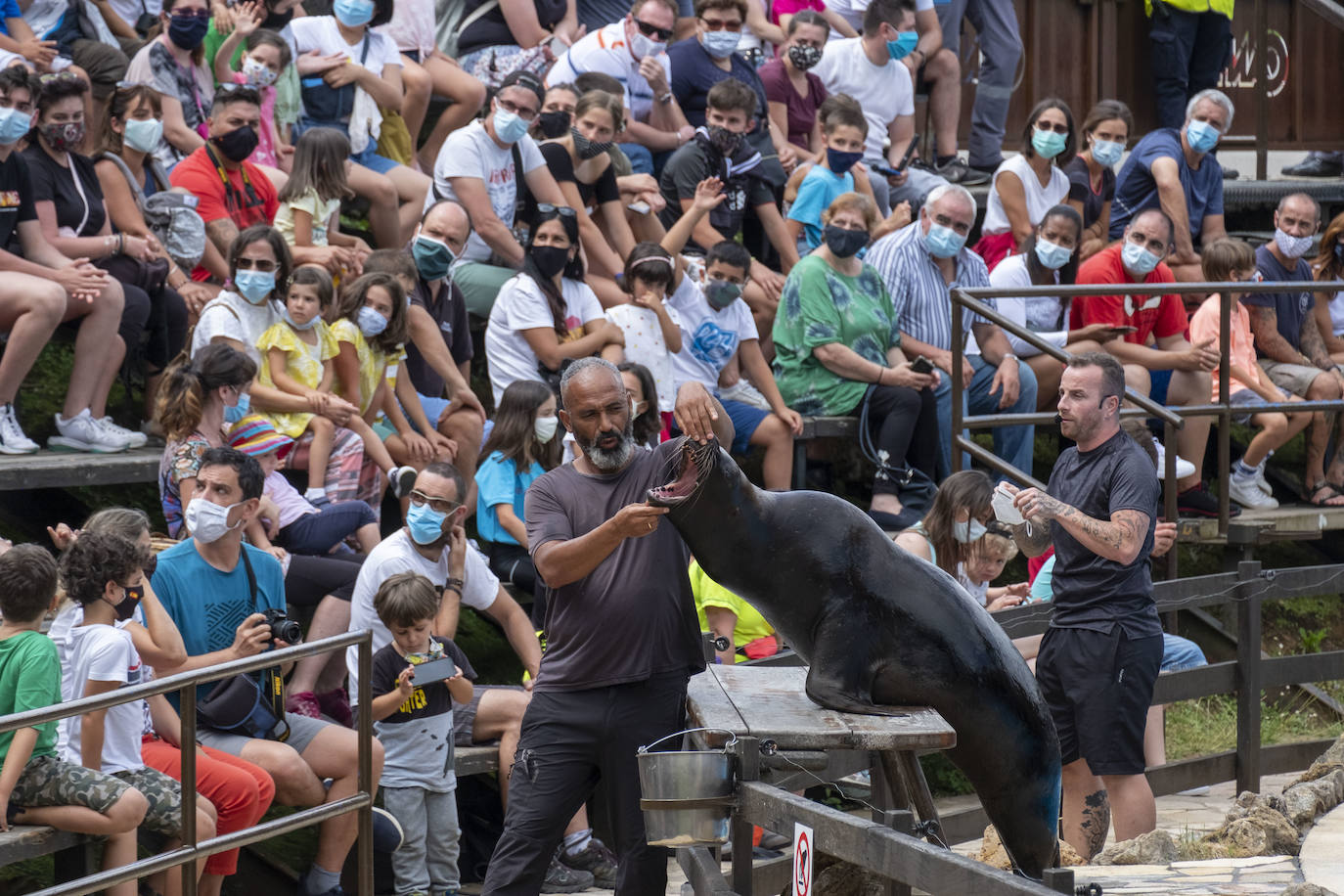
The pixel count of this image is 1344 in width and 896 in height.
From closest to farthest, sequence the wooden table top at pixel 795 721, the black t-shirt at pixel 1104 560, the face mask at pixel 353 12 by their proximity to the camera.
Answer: the wooden table top at pixel 795 721 → the black t-shirt at pixel 1104 560 → the face mask at pixel 353 12

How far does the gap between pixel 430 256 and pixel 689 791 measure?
4.99 metres

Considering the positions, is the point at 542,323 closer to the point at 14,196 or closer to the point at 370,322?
the point at 370,322

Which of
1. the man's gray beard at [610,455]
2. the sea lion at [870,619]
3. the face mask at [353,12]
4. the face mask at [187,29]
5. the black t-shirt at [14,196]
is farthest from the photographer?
the face mask at [353,12]

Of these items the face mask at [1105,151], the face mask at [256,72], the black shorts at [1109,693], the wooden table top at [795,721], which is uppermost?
the face mask at [256,72]

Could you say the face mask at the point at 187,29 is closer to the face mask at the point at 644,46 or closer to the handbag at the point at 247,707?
the face mask at the point at 644,46

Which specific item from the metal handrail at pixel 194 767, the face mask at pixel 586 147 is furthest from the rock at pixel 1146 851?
the face mask at pixel 586 147

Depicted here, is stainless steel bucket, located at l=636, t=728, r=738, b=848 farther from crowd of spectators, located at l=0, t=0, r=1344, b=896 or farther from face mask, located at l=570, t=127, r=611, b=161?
face mask, located at l=570, t=127, r=611, b=161

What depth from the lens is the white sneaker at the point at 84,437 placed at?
7648 mm

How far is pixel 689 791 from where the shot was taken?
13.1 ft

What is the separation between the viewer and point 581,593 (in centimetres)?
489

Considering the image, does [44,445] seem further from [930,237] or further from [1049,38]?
[1049,38]

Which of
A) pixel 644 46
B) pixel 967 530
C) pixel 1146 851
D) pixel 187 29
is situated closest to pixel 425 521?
pixel 967 530

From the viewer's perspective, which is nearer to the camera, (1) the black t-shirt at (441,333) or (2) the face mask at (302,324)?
(2) the face mask at (302,324)

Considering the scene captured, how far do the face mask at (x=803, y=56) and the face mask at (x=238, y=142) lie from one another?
162 inches
